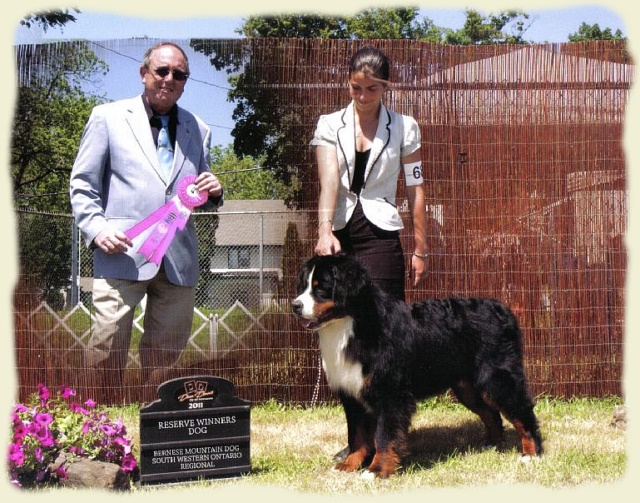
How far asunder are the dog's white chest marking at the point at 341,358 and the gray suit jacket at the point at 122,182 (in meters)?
0.80

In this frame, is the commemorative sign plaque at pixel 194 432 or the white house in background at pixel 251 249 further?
the white house in background at pixel 251 249

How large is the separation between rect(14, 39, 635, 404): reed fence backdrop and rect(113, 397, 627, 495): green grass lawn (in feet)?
1.58

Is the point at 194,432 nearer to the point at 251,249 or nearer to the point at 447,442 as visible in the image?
the point at 447,442

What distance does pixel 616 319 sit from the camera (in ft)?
18.0

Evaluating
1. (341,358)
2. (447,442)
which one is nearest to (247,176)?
(341,358)

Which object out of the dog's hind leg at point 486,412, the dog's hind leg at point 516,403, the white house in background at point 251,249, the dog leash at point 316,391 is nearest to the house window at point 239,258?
the white house in background at point 251,249

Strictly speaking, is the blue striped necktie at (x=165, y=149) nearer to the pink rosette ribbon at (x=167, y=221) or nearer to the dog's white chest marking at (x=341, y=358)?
the pink rosette ribbon at (x=167, y=221)

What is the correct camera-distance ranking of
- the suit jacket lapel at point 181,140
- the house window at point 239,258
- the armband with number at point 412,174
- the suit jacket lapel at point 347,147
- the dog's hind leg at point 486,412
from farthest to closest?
the house window at point 239,258
the dog's hind leg at point 486,412
the armband with number at point 412,174
the suit jacket lapel at point 347,147
the suit jacket lapel at point 181,140

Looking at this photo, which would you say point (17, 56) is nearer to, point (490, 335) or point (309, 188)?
point (309, 188)

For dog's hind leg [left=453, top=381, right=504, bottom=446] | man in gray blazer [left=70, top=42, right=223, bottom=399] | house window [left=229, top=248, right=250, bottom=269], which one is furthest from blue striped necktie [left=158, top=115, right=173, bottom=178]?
dog's hind leg [left=453, top=381, right=504, bottom=446]

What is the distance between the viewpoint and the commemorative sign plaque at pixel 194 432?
341cm

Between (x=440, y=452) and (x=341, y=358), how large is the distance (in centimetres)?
110

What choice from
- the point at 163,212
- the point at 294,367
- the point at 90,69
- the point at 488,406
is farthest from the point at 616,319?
the point at 90,69

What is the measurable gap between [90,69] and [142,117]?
1915mm
